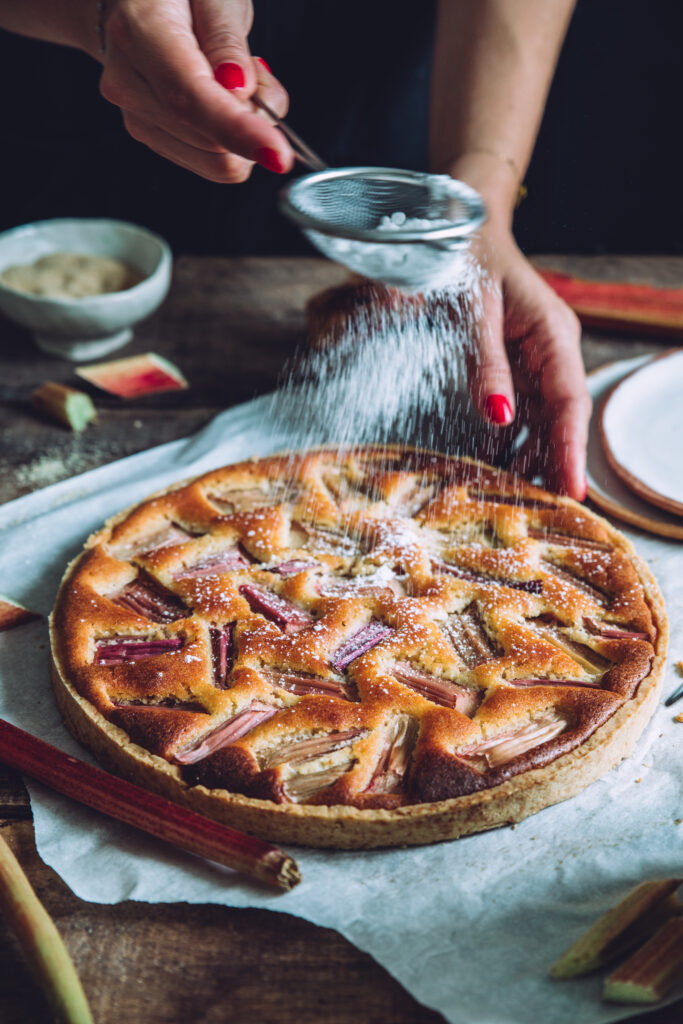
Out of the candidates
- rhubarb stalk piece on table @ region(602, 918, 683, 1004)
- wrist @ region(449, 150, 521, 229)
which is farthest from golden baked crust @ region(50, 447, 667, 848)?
wrist @ region(449, 150, 521, 229)

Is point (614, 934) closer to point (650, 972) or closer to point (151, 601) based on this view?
point (650, 972)

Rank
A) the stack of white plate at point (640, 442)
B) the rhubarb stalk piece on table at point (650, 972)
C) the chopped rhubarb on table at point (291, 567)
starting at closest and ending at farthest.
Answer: the rhubarb stalk piece on table at point (650, 972)
the chopped rhubarb on table at point (291, 567)
the stack of white plate at point (640, 442)

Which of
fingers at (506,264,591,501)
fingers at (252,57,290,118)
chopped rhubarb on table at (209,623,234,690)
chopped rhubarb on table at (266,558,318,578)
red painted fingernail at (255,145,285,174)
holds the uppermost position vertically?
fingers at (252,57,290,118)

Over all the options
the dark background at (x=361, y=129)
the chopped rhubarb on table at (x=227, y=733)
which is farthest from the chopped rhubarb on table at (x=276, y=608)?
the dark background at (x=361, y=129)

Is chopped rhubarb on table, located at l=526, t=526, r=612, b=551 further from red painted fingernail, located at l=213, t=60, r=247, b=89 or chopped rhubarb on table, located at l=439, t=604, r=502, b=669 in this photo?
red painted fingernail, located at l=213, t=60, r=247, b=89

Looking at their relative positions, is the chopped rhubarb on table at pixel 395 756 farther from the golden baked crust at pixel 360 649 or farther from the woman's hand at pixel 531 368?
the woman's hand at pixel 531 368

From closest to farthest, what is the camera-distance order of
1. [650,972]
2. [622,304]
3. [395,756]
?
1. [650,972]
2. [395,756]
3. [622,304]

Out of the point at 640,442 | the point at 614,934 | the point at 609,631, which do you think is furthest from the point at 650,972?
the point at 640,442

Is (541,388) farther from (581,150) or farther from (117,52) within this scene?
(581,150)
